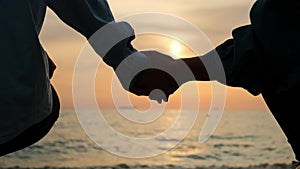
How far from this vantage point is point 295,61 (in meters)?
1.47

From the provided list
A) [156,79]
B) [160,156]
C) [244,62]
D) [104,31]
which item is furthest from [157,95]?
[160,156]

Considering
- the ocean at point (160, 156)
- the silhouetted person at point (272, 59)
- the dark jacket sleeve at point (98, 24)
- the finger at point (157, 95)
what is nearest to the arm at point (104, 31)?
the dark jacket sleeve at point (98, 24)

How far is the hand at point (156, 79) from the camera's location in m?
1.94

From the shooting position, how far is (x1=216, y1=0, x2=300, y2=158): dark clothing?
1.47 metres

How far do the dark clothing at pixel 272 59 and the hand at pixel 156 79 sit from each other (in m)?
0.37

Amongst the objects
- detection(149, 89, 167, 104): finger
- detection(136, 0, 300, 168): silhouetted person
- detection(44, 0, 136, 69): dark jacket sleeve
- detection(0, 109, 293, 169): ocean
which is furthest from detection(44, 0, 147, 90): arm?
detection(0, 109, 293, 169): ocean

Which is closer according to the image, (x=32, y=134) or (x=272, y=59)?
(x=272, y=59)

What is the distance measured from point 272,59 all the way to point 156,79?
0.60m

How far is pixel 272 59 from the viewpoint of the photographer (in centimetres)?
149

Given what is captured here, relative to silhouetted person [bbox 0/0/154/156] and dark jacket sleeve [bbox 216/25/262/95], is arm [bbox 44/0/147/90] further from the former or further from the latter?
dark jacket sleeve [bbox 216/25/262/95]

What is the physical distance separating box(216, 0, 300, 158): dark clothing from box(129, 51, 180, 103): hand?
0.37 meters

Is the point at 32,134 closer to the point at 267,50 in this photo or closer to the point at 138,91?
the point at 138,91

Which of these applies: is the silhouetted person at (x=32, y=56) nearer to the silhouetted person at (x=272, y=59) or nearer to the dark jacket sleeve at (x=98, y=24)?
the dark jacket sleeve at (x=98, y=24)

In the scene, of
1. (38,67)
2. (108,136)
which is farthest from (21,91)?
(108,136)
